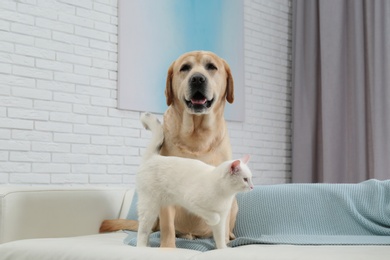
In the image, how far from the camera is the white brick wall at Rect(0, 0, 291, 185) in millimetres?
2938

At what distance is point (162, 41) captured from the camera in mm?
3639

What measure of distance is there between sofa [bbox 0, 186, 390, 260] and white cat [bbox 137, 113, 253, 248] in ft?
0.29

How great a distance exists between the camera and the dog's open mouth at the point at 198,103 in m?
1.75

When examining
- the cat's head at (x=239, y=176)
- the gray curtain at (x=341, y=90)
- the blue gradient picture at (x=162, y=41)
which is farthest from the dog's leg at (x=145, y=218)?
the gray curtain at (x=341, y=90)

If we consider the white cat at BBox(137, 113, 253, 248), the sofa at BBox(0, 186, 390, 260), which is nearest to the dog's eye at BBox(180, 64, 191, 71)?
the white cat at BBox(137, 113, 253, 248)

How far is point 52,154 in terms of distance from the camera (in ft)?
10.1

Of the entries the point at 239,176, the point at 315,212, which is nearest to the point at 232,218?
the point at 315,212

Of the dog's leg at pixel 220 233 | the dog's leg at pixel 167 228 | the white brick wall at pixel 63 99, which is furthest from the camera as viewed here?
the white brick wall at pixel 63 99

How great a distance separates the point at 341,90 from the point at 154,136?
2840 mm

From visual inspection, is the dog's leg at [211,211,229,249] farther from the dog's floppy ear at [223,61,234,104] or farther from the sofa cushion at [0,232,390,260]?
the dog's floppy ear at [223,61,234,104]

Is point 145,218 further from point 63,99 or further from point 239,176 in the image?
point 63,99

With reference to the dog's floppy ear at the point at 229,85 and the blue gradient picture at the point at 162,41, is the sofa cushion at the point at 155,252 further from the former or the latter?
the blue gradient picture at the point at 162,41

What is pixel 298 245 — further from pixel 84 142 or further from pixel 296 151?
pixel 296 151

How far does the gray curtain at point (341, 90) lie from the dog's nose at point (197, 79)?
103 inches
